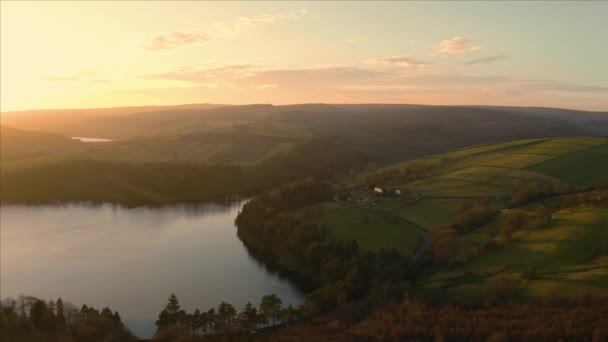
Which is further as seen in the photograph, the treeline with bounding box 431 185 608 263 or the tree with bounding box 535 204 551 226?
the tree with bounding box 535 204 551 226

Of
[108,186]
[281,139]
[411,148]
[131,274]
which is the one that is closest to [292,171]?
Answer: [281,139]

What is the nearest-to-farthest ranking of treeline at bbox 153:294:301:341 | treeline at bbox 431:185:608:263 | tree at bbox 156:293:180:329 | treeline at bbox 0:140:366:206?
treeline at bbox 153:294:301:341, tree at bbox 156:293:180:329, treeline at bbox 431:185:608:263, treeline at bbox 0:140:366:206

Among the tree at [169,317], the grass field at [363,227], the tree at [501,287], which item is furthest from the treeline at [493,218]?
the tree at [169,317]

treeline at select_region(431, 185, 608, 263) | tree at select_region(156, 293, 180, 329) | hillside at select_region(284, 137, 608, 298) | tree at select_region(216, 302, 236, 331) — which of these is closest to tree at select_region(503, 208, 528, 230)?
treeline at select_region(431, 185, 608, 263)

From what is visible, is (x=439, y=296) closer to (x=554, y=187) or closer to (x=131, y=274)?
(x=131, y=274)

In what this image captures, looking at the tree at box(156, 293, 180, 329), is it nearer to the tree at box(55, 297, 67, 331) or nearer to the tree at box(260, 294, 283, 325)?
the tree at box(55, 297, 67, 331)

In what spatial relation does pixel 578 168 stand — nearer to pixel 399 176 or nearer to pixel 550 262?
pixel 399 176

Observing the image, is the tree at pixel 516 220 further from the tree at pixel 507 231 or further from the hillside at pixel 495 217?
the tree at pixel 507 231

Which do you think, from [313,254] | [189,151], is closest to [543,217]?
[313,254]
